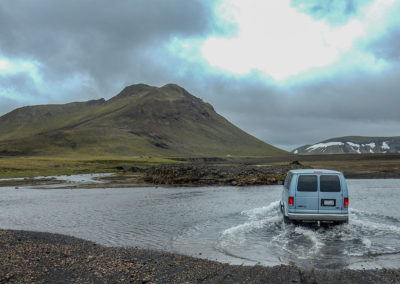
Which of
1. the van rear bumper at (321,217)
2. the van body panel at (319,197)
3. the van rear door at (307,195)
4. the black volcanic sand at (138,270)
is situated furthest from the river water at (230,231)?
the black volcanic sand at (138,270)

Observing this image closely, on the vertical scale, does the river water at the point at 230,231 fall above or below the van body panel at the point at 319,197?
below

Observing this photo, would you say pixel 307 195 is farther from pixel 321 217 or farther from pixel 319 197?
pixel 321 217

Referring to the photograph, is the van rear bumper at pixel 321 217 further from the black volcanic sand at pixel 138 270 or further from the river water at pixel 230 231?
the black volcanic sand at pixel 138 270

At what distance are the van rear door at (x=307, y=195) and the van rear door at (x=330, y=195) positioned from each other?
11.4 inches

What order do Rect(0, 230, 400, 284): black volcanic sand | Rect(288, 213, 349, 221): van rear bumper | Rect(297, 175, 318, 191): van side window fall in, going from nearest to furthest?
Rect(0, 230, 400, 284): black volcanic sand
Rect(288, 213, 349, 221): van rear bumper
Rect(297, 175, 318, 191): van side window

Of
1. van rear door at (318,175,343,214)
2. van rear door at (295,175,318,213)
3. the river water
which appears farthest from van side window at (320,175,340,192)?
A: the river water

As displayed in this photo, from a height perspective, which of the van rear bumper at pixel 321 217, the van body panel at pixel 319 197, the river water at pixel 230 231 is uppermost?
the van body panel at pixel 319 197

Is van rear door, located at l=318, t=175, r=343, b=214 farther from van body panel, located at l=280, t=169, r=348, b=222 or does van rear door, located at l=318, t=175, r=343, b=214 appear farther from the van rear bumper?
the van rear bumper

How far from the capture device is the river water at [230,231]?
14883 millimetres

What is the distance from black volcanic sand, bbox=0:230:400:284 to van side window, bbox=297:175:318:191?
7.19m

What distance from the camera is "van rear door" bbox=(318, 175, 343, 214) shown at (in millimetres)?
18688

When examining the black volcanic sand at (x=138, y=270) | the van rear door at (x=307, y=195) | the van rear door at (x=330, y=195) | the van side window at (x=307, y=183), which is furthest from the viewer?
the van side window at (x=307, y=183)

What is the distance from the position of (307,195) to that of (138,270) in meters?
10.2

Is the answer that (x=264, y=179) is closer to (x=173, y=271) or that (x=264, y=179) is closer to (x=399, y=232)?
(x=399, y=232)
